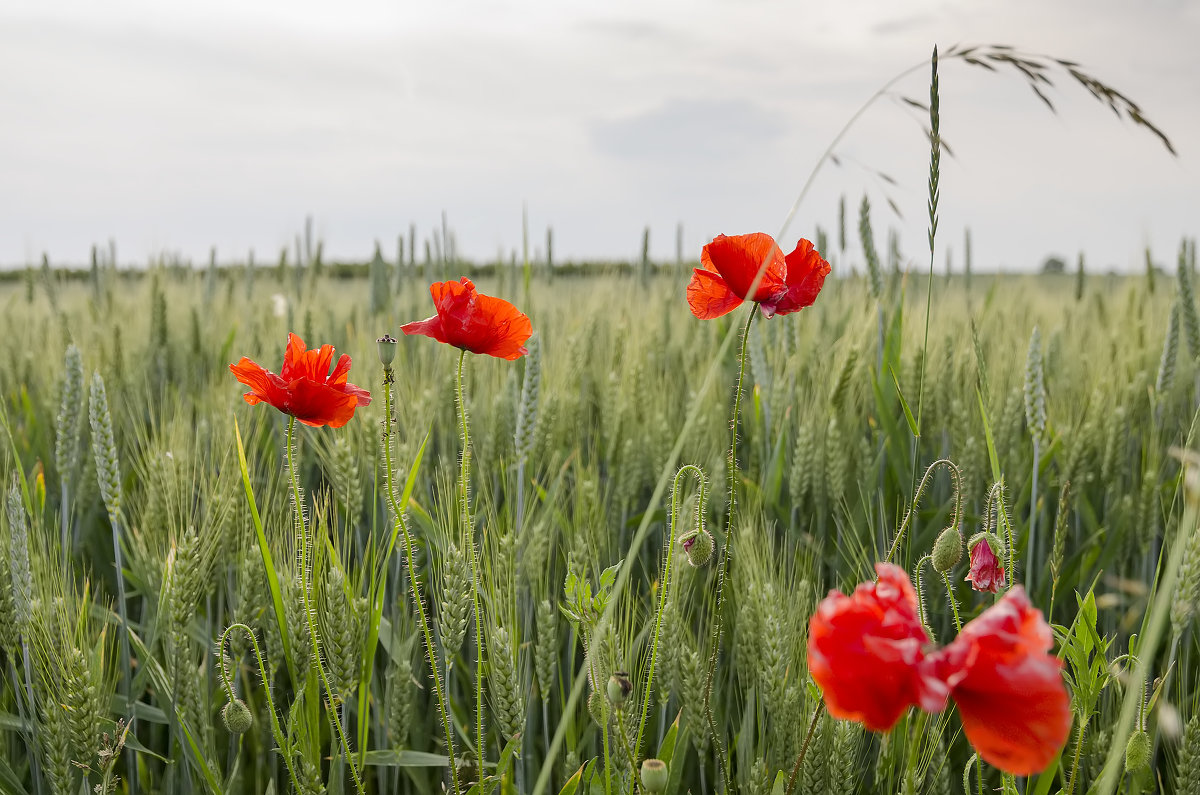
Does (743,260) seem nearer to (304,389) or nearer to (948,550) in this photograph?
(948,550)

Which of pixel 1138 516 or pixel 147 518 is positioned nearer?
pixel 147 518

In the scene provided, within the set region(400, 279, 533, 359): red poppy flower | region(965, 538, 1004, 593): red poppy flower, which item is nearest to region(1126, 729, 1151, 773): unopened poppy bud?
region(965, 538, 1004, 593): red poppy flower

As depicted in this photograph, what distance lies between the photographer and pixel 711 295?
3.53ft

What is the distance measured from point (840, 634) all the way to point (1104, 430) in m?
1.76

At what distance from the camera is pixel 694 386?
89.0 inches

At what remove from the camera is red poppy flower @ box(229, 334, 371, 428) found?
0.99 metres

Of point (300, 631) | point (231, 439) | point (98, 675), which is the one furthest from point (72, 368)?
point (300, 631)

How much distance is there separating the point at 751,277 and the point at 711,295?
0.24ft

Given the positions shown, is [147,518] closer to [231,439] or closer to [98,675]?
[231,439]

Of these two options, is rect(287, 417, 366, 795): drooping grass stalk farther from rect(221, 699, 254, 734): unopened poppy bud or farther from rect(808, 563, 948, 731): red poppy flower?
rect(808, 563, 948, 731): red poppy flower

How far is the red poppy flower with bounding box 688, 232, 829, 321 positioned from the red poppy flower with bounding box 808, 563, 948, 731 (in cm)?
49

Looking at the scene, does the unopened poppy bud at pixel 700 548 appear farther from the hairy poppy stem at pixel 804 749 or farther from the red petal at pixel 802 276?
the red petal at pixel 802 276

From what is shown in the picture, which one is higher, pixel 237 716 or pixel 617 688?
pixel 617 688

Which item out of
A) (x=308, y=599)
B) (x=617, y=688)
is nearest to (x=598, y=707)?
(x=617, y=688)
